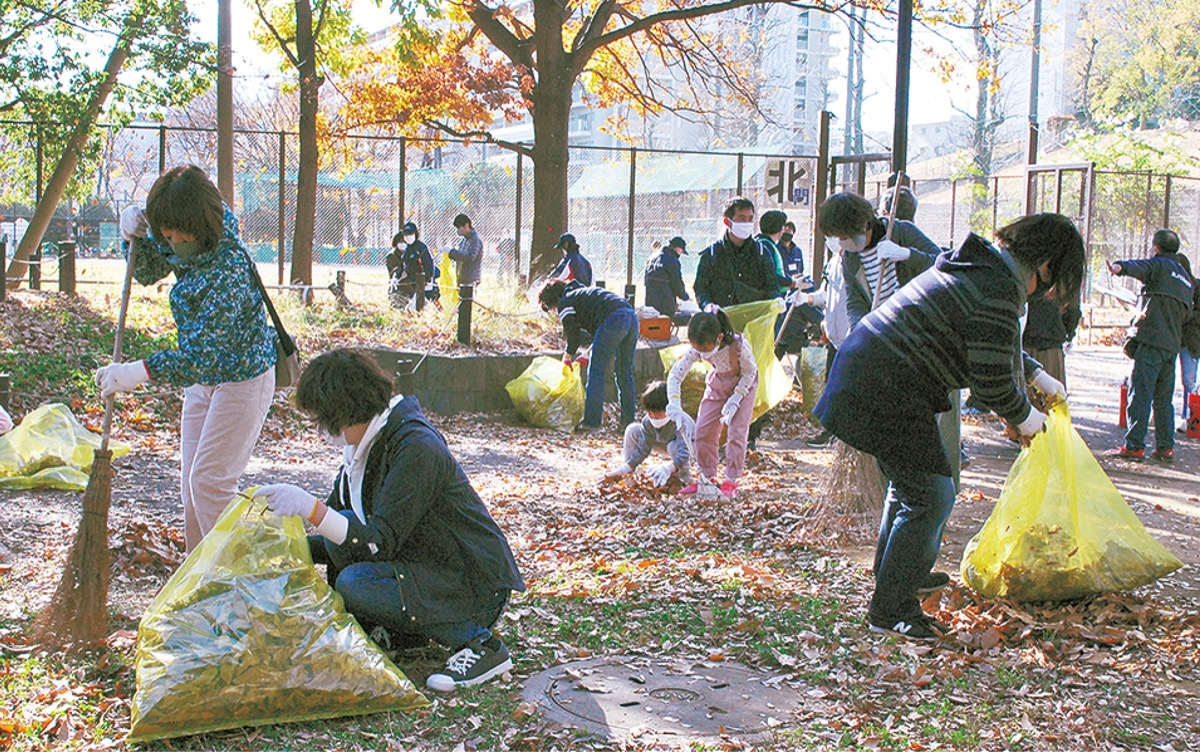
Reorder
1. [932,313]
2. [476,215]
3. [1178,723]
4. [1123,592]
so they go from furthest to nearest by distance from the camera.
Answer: [476,215], [1123,592], [932,313], [1178,723]

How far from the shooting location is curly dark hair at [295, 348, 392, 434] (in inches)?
150

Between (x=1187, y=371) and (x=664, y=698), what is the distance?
8.58 m

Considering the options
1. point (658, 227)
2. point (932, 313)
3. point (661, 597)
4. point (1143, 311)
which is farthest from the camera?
point (658, 227)

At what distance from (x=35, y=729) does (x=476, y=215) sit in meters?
26.6

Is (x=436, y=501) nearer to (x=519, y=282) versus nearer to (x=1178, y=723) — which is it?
(x=1178, y=723)

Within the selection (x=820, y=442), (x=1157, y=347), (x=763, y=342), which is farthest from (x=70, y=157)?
(x=1157, y=347)

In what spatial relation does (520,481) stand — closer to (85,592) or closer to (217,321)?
(217,321)

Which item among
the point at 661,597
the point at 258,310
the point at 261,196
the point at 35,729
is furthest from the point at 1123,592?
the point at 261,196

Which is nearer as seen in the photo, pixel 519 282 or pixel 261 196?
pixel 519 282

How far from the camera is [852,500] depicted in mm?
6203

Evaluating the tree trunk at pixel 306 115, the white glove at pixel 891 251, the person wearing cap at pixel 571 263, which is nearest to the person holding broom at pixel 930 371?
the white glove at pixel 891 251

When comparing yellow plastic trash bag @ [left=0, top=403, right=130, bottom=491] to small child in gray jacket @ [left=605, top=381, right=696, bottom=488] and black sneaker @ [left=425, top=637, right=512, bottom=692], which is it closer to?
small child in gray jacket @ [left=605, top=381, right=696, bottom=488]

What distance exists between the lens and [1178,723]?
379cm

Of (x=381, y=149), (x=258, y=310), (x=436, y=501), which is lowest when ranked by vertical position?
(x=436, y=501)
